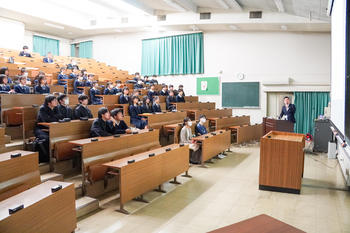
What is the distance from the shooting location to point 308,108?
1030cm

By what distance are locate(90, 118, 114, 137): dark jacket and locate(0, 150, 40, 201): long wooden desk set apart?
63.2 inches

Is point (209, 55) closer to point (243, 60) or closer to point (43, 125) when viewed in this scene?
point (243, 60)

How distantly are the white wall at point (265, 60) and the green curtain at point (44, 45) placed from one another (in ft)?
22.4

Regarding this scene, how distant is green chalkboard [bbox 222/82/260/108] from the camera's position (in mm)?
11062

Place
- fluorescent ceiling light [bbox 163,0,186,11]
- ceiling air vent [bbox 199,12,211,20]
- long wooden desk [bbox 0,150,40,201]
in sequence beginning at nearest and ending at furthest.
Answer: long wooden desk [bbox 0,150,40,201]
fluorescent ceiling light [bbox 163,0,186,11]
ceiling air vent [bbox 199,12,211,20]

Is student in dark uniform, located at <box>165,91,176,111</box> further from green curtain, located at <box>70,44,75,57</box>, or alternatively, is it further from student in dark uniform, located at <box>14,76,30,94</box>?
green curtain, located at <box>70,44,75,57</box>

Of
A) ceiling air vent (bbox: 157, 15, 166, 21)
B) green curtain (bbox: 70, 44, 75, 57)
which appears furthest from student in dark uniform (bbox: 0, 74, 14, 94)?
green curtain (bbox: 70, 44, 75, 57)

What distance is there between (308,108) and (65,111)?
845 cm

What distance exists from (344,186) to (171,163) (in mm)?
2956

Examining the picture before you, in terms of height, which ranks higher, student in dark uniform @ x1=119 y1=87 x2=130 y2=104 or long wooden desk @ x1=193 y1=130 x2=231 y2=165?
student in dark uniform @ x1=119 y1=87 x2=130 y2=104

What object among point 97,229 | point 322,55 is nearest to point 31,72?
point 97,229

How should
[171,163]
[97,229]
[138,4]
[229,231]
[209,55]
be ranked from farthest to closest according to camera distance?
[209,55], [138,4], [171,163], [97,229], [229,231]

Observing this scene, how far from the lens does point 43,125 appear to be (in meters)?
4.75

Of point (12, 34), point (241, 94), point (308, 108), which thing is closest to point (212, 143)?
point (241, 94)
